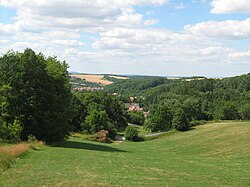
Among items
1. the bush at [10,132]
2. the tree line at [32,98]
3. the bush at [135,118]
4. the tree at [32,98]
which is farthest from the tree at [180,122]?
the bush at [135,118]

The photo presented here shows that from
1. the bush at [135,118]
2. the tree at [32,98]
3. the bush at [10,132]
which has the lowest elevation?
the bush at [135,118]

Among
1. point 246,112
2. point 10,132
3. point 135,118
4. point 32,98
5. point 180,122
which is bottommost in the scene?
point 135,118

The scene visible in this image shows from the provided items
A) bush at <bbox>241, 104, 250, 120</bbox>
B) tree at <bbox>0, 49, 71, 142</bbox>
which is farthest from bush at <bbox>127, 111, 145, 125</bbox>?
tree at <bbox>0, 49, 71, 142</bbox>

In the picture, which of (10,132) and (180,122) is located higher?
(10,132)

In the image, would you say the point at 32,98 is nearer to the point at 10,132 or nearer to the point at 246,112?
the point at 10,132

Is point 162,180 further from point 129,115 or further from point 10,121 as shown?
point 129,115

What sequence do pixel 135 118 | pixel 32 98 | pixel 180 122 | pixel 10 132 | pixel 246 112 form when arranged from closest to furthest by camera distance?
pixel 10 132 → pixel 32 98 → pixel 180 122 → pixel 246 112 → pixel 135 118

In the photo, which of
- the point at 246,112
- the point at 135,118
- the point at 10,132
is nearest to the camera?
the point at 10,132

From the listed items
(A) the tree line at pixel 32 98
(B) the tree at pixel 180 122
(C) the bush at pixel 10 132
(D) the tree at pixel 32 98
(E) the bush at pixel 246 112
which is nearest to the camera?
(C) the bush at pixel 10 132

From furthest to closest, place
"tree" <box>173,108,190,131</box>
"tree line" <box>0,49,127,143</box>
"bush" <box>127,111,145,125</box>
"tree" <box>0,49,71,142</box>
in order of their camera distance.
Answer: "bush" <box>127,111,145,125</box>
"tree" <box>173,108,190,131</box>
"tree" <box>0,49,71,142</box>
"tree line" <box>0,49,127,143</box>

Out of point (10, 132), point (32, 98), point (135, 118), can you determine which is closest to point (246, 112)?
point (135, 118)

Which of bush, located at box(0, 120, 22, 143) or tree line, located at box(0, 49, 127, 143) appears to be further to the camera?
tree line, located at box(0, 49, 127, 143)

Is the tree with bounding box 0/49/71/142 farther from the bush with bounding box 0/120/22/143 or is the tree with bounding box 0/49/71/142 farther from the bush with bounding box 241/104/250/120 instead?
the bush with bounding box 241/104/250/120

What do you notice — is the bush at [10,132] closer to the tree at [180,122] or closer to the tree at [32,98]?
the tree at [32,98]
